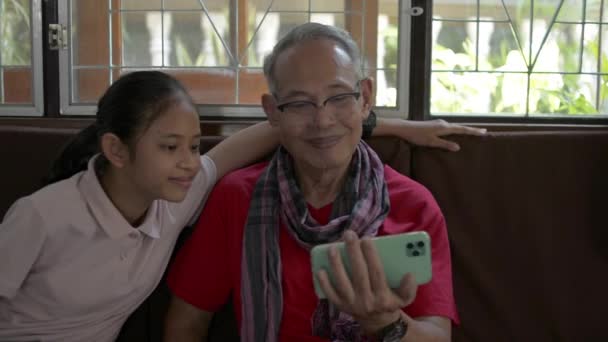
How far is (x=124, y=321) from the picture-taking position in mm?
1505

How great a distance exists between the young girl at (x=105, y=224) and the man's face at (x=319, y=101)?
7.8 inches

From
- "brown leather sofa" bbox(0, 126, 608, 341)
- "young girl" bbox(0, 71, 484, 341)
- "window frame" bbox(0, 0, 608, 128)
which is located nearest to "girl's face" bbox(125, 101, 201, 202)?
"young girl" bbox(0, 71, 484, 341)

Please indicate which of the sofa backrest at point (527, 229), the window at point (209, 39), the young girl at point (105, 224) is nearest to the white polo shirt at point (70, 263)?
the young girl at point (105, 224)

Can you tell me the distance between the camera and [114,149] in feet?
4.57

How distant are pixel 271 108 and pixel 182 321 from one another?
0.51m

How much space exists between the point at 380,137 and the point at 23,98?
1.56 metres

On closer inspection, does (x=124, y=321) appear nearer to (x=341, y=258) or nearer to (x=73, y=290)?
(x=73, y=290)

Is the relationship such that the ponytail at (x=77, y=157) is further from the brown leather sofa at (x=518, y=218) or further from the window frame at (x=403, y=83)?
the window frame at (x=403, y=83)

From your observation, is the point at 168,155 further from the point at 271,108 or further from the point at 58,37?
the point at 58,37

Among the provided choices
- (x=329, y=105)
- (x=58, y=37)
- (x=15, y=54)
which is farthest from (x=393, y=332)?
(x=15, y=54)

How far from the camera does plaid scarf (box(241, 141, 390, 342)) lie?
1.39 m

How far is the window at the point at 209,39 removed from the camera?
100 inches

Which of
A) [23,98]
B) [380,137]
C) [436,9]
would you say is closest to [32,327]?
[380,137]

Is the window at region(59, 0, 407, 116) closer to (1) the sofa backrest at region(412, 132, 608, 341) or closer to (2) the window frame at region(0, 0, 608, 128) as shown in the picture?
(2) the window frame at region(0, 0, 608, 128)
